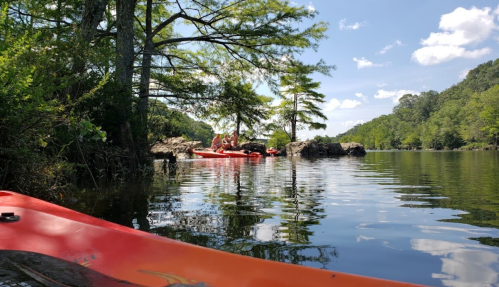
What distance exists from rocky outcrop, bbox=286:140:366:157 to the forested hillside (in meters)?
37.5

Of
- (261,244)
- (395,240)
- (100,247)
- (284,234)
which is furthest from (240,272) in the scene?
(395,240)

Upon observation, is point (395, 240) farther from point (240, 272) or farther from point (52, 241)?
point (52, 241)

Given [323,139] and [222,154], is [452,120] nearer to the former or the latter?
[323,139]

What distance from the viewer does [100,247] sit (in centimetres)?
215

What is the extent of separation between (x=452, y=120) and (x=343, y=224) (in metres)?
93.4

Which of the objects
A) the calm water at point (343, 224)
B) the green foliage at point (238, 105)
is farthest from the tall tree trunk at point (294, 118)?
the calm water at point (343, 224)

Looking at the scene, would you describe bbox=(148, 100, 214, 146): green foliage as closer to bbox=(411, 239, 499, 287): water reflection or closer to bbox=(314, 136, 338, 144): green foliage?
bbox=(411, 239, 499, 287): water reflection

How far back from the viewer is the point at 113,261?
2.01 m

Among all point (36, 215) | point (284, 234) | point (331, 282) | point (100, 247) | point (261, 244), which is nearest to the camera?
point (331, 282)

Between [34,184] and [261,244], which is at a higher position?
[34,184]

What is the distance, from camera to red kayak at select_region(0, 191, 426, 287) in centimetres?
150

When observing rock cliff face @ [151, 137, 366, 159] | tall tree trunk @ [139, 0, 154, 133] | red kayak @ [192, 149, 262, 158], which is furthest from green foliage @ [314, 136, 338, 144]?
tall tree trunk @ [139, 0, 154, 133]

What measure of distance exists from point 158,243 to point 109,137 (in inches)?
308

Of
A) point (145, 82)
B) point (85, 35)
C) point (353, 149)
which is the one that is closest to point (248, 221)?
point (85, 35)
